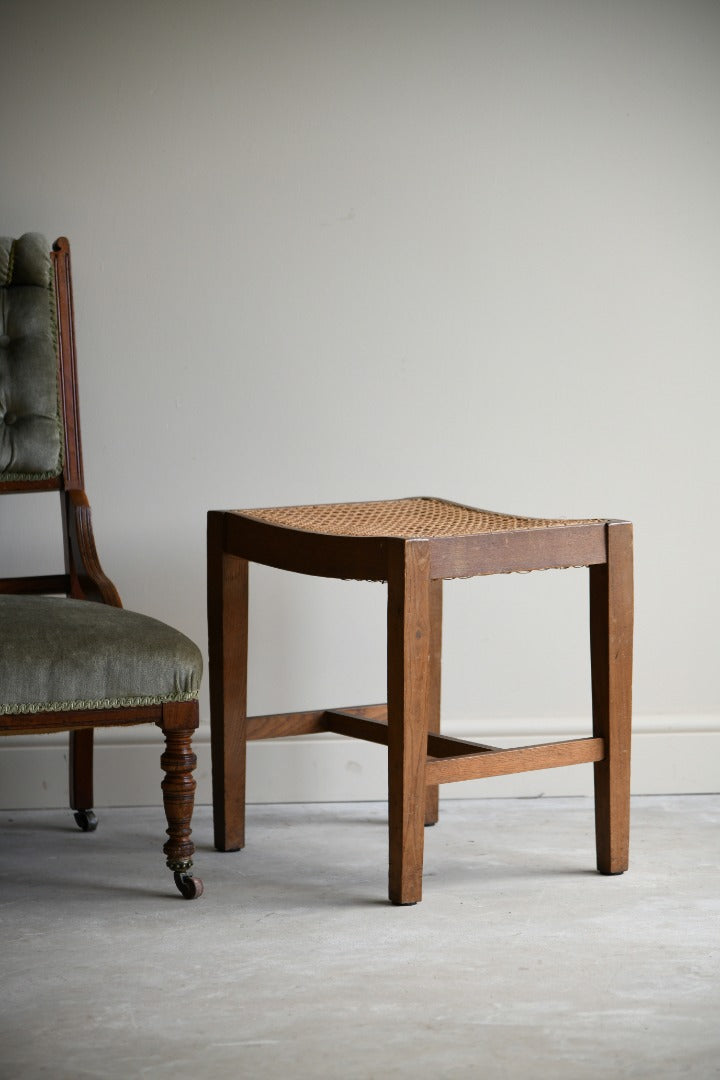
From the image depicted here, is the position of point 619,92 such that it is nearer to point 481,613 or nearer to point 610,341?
point 610,341

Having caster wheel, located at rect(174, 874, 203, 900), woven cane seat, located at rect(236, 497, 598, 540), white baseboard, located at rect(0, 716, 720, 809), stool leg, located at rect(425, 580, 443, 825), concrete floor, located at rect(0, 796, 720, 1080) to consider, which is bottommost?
concrete floor, located at rect(0, 796, 720, 1080)

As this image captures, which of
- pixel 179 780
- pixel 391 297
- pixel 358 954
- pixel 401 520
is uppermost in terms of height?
pixel 391 297

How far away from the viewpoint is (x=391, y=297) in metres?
2.21

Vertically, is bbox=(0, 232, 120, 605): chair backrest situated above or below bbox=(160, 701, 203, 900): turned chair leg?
above

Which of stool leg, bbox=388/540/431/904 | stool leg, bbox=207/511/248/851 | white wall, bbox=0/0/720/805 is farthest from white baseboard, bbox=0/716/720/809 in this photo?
stool leg, bbox=388/540/431/904

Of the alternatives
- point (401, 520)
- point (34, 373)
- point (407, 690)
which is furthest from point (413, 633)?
point (34, 373)

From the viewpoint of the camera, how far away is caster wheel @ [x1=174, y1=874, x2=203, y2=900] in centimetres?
170

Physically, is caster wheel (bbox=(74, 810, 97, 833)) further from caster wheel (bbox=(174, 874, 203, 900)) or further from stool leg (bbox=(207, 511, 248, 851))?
caster wheel (bbox=(174, 874, 203, 900))

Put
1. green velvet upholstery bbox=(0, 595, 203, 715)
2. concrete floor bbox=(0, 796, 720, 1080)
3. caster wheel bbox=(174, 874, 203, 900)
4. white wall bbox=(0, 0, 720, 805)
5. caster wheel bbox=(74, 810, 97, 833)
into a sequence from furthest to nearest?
white wall bbox=(0, 0, 720, 805), caster wheel bbox=(74, 810, 97, 833), caster wheel bbox=(174, 874, 203, 900), green velvet upholstery bbox=(0, 595, 203, 715), concrete floor bbox=(0, 796, 720, 1080)

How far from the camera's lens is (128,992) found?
1.39 meters

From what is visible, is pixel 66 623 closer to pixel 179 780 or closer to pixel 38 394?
pixel 179 780

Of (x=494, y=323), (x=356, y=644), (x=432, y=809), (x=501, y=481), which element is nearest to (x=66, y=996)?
(x=432, y=809)

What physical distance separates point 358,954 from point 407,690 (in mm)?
324

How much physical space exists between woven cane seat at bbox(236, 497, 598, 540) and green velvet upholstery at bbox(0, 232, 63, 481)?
1.15 feet
